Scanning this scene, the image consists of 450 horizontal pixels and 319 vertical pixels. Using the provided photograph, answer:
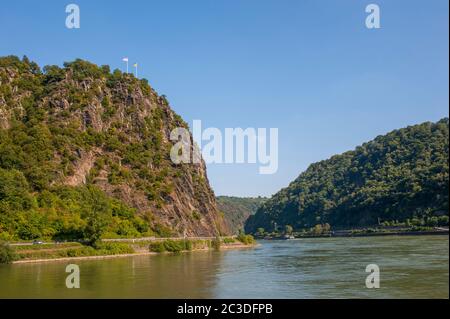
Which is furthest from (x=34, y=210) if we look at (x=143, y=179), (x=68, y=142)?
(x=143, y=179)

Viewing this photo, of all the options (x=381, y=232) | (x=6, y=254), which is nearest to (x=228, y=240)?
(x=6, y=254)

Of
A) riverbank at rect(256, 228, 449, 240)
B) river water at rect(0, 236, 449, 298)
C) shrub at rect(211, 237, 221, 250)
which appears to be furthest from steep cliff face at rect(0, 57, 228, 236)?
riverbank at rect(256, 228, 449, 240)

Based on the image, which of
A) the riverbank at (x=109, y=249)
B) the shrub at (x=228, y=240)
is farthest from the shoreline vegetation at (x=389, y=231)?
the riverbank at (x=109, y=249)

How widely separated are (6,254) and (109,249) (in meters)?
20.6

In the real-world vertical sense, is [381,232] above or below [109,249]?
below

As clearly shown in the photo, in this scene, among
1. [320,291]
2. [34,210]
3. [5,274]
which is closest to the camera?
[320,291]

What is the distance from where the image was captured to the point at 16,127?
343 ft

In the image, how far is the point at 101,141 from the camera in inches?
4579

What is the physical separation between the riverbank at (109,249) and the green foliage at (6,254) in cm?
73

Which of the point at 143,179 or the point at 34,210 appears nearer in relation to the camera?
the point at 34,210

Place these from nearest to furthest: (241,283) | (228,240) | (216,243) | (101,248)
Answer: (241,283)
(101,248)
(216,243)
(228,240)

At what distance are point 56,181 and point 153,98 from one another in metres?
54.0

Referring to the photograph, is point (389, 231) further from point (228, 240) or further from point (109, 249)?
point (109, 249)
